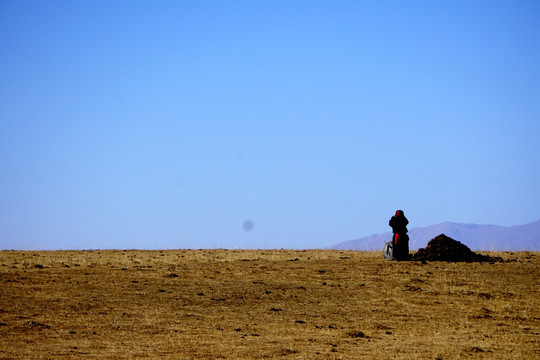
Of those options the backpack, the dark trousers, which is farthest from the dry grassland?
the dark trousers

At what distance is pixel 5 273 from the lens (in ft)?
88.2

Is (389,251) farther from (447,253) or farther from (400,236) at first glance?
(447,253)

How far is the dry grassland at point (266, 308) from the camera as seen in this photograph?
16078 mm

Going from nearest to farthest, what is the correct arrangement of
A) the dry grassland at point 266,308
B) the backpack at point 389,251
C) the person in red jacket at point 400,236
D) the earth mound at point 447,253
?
the dry grassland at point 266,308 → the person in red jacket at point 400,236 → the backpack at point 389,251 → the earth mound at point 447,253

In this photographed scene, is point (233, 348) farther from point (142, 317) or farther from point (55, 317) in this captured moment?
point (55, 317)

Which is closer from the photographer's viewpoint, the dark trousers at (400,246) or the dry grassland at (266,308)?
the dry grassland at (266,308)

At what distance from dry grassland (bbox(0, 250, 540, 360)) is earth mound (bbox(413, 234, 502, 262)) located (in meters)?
1.51

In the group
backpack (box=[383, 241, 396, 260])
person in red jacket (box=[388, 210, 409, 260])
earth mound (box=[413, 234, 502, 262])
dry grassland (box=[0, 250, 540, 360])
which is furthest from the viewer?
earth mound (box=[413, 234, 502, 262])

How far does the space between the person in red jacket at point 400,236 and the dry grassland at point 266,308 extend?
1.69 m

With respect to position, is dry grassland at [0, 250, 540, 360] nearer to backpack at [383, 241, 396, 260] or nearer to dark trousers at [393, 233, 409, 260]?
backpack at [383, 241, 396, 260]

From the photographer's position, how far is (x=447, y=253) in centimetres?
3177

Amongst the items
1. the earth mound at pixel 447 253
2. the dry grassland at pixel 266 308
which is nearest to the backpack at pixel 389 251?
the dry grassland at pixel 266 308

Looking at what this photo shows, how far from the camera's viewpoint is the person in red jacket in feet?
102

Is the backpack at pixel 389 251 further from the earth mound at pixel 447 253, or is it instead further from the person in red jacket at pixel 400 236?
the earth mound at pixel 447 253
